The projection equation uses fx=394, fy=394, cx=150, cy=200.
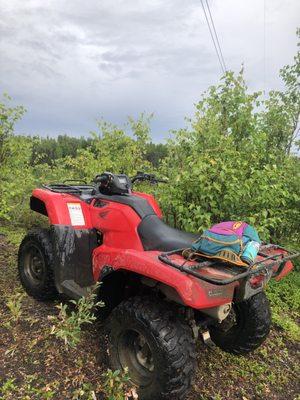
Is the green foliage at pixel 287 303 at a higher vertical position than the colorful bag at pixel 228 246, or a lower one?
lower

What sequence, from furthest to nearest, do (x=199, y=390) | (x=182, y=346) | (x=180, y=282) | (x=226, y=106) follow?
1. (x=226, y=106)
2. (x=199, y=390)
3. (x=182, y=346)
4. (x=180, y=282)

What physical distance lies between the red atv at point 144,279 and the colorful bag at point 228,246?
3.4 inches

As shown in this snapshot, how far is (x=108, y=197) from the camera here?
12.3 ft

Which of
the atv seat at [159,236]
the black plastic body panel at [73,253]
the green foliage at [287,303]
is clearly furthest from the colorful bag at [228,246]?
the green foliage at [287,303]

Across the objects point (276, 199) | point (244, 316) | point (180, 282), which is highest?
point (276, 199)

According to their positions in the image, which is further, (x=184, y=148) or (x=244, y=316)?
(x=184, y=148)

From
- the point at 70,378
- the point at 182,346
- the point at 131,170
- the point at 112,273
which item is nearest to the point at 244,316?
the point at 182,346

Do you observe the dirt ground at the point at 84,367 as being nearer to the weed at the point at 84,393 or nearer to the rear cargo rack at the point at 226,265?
the weed at the point at 84,393

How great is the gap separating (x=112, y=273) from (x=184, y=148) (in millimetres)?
2428

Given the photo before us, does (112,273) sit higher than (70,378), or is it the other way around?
(112,273)

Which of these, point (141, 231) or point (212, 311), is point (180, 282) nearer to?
point (212, 311)

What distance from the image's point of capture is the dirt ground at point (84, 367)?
295 cm

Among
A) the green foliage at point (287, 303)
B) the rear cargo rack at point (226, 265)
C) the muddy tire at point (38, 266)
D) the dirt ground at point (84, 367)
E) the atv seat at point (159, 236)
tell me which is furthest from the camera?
the green foliage at point (287, 303)

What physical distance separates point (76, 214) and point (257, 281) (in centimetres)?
195
